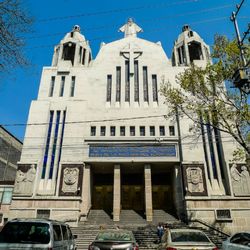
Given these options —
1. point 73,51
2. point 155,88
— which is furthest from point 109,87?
point 73,51

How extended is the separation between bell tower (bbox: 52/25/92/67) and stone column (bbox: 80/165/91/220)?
15.5 metres

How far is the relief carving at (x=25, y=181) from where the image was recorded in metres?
22.1

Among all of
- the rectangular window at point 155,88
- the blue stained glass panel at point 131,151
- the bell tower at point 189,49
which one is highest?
the bell tower at point 189,49

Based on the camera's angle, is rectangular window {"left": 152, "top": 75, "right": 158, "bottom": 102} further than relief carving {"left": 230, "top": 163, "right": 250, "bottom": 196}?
Yes

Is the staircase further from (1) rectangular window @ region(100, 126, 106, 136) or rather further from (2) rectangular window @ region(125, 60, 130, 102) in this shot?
(2) rectangular window @ region(125, 60, 130, 102)

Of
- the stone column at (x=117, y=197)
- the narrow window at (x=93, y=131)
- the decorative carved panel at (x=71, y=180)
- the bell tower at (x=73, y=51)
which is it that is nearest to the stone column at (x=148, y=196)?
the stone column at (x=117, y=197)

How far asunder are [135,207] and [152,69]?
17.2 meters

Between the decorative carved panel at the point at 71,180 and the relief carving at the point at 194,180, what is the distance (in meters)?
10.5

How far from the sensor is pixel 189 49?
3491 centimetres

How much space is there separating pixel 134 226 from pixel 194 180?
23.3 feet

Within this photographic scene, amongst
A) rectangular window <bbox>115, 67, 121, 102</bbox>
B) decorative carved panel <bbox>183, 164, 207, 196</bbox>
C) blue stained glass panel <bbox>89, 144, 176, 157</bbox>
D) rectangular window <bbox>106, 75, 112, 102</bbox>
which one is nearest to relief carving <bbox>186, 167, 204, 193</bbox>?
decorative carved panel <bbox>183, 164, 207, 196</bbox>

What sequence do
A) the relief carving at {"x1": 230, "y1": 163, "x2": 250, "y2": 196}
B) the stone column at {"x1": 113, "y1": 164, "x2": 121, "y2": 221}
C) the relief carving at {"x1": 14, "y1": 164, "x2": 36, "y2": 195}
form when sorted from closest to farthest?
1. the relief carving at {"x1": 230, "y1": 163, "x2": 250, "y2": 196}
2. the relief carving at {"x1": 14, "y1": 164, "x2": 36, "y2": 195}
3. the stone column at {"x1": 113, "y1": 164, "x2": 121, "y2": 221}

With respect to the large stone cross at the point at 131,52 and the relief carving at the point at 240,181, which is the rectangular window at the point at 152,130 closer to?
the relief carving at the point at 240,181

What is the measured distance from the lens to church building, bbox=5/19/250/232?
21.6m
